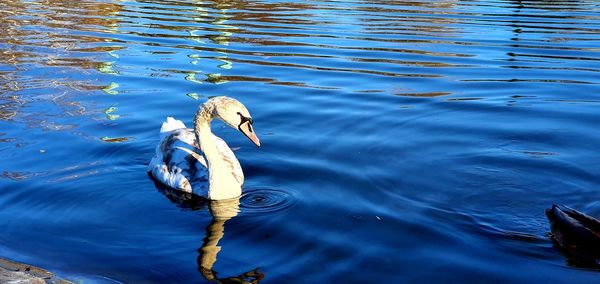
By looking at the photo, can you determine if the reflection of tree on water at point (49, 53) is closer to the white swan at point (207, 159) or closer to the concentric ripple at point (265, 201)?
the white swan at point (207, 159)

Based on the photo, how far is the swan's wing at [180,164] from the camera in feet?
31.6

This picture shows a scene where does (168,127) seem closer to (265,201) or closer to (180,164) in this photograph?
(180,164)

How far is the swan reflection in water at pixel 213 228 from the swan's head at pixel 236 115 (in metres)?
0.82

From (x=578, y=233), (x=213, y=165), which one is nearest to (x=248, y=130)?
(x=213, y=165)

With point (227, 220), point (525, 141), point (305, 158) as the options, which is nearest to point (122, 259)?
point (227, 220)

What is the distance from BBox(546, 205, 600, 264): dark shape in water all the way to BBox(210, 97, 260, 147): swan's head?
3678mm

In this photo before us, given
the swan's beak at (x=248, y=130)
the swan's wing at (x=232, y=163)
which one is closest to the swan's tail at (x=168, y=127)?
the swan's wing at (x=232, y=163)

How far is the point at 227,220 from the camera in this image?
27.9 feet

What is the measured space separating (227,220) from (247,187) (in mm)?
1123

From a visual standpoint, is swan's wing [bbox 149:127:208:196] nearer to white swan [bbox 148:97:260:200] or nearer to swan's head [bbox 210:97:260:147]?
white swan [bbox 148:97:260:200]

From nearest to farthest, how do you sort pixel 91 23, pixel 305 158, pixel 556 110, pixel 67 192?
1. pixel 67 192
2. pixel 305 158
3. pixel 556 110
4. pixel 91 23

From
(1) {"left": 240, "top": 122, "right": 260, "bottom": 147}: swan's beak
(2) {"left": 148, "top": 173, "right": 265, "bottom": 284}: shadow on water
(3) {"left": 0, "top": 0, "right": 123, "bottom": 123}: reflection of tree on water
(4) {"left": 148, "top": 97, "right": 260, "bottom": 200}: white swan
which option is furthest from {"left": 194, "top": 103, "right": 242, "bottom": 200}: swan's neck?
(3) {"left": 0, "top": 0, "right": 123, "bottom": 123}: reflection of tree on water

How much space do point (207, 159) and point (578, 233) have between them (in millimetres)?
4336

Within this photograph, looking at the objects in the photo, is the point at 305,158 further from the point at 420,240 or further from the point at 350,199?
the point at 420,240
